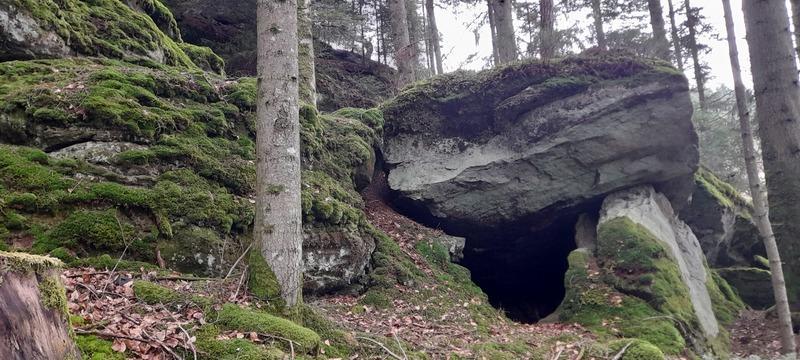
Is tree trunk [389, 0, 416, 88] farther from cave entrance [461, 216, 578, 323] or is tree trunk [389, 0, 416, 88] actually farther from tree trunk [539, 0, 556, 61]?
cave entrance [461, 216, 578, 323]

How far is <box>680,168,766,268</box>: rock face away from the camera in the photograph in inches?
540

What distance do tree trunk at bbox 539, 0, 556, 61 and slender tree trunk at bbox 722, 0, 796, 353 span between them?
370cm

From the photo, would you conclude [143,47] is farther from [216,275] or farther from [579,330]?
[579,330]

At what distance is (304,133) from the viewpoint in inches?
347

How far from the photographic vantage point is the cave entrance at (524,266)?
1262cm

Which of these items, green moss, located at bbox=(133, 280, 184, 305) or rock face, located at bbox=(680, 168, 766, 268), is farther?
rock face, located at bbox=(680, 168, 766, 268)

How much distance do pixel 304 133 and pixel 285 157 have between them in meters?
3.69

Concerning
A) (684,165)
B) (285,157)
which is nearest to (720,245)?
(684,165)

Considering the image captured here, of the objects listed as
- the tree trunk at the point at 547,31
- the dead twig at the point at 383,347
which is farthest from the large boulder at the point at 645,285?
the dead twig at the point at 383,347

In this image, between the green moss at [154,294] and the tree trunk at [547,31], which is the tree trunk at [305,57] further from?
the green moss at [154,294]

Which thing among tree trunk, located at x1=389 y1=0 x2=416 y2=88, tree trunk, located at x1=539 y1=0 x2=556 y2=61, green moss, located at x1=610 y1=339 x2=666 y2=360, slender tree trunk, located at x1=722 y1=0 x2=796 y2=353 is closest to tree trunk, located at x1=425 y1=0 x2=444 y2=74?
tree trunk, located at x1=389 y1=0 x2=416 y2=88

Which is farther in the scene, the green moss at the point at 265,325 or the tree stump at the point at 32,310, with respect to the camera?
the green moss at the point at 265,325

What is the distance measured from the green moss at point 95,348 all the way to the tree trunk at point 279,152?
1.64 meters

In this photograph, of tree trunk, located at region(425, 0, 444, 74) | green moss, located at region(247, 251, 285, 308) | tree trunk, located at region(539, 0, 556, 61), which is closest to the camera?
green moss, located at region(247, 251, 285, 308)
